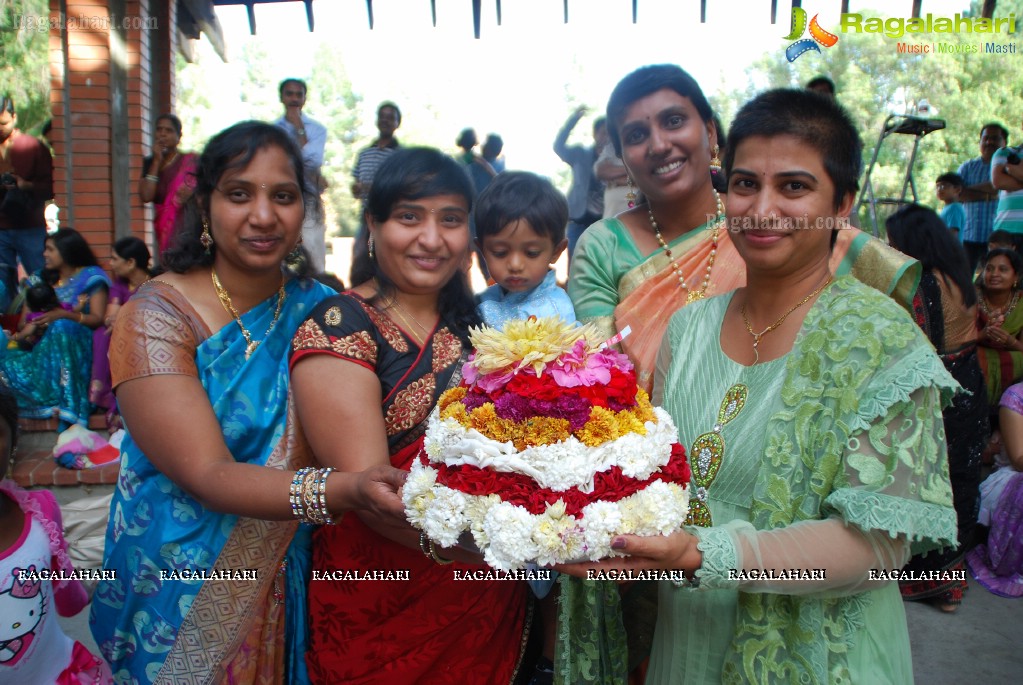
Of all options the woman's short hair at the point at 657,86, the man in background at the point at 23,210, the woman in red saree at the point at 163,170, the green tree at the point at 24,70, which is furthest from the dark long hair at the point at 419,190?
the green tree at the point at 24,70

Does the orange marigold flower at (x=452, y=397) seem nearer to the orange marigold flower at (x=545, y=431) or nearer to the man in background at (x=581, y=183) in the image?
the orange marigold flower at (x=545, y=431)

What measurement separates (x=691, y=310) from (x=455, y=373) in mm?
757

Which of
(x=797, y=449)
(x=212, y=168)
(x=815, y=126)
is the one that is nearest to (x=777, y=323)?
(x=797, y=449)

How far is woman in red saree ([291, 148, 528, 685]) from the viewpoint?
2.12 meters

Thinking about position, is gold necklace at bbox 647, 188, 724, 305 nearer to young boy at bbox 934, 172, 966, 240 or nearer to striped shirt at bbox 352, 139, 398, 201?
striped shirt at bbox 352, 139, 398, 201

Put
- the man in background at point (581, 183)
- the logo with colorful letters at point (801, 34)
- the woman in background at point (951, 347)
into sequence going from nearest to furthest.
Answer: the woman in background at point (951, 347) → the man in background at point (581, 183) → the logo with colorful letters at point (801, 34)

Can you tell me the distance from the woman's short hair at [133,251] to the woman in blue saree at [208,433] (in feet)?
16.0

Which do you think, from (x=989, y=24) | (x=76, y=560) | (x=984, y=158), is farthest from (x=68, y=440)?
(x=984, y=158)

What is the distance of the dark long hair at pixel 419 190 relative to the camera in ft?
7.23

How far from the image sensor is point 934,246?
4.74m

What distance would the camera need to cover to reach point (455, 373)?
7.24 feet

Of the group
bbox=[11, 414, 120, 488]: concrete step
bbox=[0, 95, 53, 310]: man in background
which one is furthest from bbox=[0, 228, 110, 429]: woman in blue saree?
bbox=[0, 95, 53, 310]: man in background

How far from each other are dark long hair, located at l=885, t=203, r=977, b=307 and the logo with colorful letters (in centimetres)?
441

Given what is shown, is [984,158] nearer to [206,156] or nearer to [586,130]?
[206,156]
